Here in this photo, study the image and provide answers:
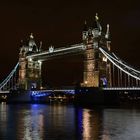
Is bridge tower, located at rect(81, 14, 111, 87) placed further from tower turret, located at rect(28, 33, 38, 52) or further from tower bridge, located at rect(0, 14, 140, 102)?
tower turret, located at rect(28, 33, 38, 52)

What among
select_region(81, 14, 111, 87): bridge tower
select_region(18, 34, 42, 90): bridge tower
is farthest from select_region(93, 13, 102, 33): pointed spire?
select_region(18, 34, 42, 90): bridge tower

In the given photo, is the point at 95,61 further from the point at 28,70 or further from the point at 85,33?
the point at 28,70

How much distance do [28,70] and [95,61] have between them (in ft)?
102

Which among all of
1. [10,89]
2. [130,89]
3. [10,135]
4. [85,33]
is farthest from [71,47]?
[10,135]

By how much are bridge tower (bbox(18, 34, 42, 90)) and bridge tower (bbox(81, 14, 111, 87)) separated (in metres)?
25.3

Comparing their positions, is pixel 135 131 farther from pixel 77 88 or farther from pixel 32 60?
pixel 32 60

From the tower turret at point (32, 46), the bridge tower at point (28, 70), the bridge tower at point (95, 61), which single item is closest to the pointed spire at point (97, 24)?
the bridge tower at point (95, 61)

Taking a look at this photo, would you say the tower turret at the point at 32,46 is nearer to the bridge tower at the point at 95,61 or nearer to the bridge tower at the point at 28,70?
the bridge tower at the point at 28,70

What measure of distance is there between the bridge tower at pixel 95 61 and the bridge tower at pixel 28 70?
25338mm

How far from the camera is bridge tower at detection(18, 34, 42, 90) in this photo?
113m

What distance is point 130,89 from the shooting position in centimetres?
7250

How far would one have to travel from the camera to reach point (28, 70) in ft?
373

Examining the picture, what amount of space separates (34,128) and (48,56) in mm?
65045

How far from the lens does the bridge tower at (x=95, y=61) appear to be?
283ft
